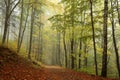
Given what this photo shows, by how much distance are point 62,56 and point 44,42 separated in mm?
8717

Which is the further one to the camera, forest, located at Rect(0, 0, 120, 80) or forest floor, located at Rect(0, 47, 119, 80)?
forest, located at Rect(0, 0, 120, 80)

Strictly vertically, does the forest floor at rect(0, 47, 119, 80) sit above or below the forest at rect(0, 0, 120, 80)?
below

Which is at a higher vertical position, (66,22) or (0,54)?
(66,22)

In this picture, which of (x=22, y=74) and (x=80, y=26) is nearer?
(x=22, y=74)

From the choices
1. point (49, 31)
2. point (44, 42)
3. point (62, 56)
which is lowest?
point (62, 56)

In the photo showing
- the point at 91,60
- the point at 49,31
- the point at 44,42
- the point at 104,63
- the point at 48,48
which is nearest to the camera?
the point at 104,63

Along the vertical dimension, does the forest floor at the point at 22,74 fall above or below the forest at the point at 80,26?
below

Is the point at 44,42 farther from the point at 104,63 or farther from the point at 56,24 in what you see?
the point at 104,63

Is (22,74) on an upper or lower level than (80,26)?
lower

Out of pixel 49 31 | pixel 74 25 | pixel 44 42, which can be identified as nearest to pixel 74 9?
pixel 74 25

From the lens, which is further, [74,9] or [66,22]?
[66,22]

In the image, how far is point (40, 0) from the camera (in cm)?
2130

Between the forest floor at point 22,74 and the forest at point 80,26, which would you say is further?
the forest at point 80,26

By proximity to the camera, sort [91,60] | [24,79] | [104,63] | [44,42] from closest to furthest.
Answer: [24,79], [104,63], [91,60], [44,42]
